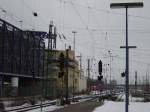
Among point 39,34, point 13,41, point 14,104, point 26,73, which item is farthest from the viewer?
point 39,34

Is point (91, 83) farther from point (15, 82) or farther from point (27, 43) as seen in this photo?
point (15, 82)

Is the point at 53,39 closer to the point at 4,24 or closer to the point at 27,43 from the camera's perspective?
the point at 27,43

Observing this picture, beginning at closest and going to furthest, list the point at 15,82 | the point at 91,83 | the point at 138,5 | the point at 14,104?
the point at 138,5 < the point at 14,104 < the point at 15,82 < the point at 91,83

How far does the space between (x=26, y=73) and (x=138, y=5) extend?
232 ft

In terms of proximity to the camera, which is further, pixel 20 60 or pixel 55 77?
pixel 55 77

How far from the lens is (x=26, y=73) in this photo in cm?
9088

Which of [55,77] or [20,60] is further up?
[20,60]

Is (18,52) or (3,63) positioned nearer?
(3,63)

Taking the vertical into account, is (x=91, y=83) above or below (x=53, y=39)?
below

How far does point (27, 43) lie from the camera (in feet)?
304

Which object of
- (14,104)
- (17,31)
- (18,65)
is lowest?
(14,104)

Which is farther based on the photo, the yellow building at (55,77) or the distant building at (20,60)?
the yellow building at (55,77)

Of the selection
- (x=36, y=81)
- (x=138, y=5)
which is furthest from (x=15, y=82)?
(x=138, y=5)

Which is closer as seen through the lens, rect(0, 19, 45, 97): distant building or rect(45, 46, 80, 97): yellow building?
rect(0, 19, 45, 97): distant building
